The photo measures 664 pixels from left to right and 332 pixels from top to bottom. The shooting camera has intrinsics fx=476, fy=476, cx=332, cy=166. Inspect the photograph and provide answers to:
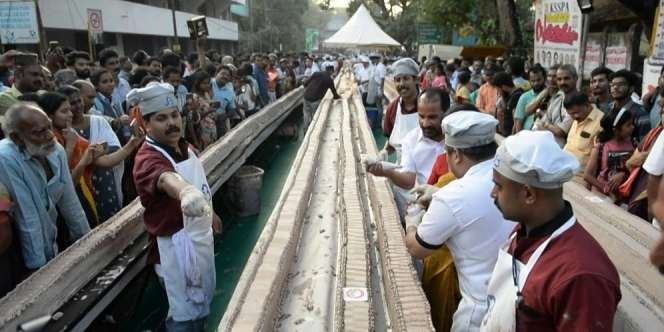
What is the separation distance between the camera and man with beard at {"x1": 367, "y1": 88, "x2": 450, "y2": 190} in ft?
8.38

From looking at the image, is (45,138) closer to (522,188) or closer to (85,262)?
(85,262)

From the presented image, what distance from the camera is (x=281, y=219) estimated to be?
9.32ft

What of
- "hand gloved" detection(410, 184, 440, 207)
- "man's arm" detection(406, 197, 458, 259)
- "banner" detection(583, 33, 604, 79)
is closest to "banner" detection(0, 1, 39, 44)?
"hand gloved" detection(410, 184, 440, 207)

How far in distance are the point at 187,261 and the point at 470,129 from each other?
1470 millimetres

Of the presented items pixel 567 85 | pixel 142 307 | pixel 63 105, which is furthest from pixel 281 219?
pixel 567 85

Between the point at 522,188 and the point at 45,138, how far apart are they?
2283 mm

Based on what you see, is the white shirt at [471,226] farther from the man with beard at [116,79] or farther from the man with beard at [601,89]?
the man with beard at [116,79]

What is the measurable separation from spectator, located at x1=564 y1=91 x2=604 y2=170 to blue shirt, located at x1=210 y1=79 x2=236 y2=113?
4.60 metres

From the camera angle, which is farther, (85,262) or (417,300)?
(85,262)

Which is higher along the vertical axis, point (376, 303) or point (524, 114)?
point (524, 114)

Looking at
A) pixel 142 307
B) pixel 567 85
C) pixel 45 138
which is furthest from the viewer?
pixel 567 85

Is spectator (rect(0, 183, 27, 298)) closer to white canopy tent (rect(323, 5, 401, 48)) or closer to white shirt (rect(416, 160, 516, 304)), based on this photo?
white shirt (rect(416, 160, 516, 304))

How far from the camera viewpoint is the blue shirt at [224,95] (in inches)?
264

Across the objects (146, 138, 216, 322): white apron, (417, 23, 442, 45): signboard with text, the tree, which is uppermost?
the tree
